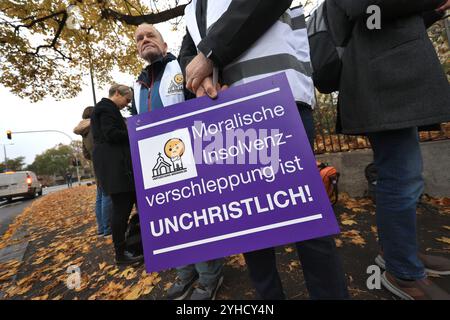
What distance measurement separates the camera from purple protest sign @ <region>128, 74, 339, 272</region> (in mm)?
790

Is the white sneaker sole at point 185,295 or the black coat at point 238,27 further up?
the black coat at point 238,27

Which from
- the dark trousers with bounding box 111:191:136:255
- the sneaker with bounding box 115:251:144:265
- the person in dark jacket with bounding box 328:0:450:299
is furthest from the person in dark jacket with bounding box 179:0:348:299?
the sneaker with bounding box 115:251:144:265

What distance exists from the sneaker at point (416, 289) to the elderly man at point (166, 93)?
1071 millimetres

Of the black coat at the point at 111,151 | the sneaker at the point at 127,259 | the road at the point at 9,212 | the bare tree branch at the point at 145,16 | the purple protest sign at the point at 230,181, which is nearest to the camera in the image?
the purple protest sign at the point at 230,181

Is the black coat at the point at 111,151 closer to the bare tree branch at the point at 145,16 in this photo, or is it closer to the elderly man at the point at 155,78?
the elderly man at the point at 155,78

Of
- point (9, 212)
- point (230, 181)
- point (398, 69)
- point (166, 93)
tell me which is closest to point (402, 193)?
point (398, 69)

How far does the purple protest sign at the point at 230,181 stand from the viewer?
2.59ft

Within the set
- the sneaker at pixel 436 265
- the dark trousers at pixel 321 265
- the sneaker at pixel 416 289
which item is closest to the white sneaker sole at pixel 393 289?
the sneaker at pixel 416 289

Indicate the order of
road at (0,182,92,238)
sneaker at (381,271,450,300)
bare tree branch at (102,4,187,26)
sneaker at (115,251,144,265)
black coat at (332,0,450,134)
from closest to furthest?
black coat at (332,0,450,134) < sneaker at (381,271,450,300) < sneaker at (115,251,144,265) < bare tree branch at (102,4,187,26) < road at (0,182,92,238)

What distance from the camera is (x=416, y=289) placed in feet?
3.94

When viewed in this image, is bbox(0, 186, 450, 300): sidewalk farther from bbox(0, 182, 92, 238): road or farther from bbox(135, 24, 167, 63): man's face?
bbox(0, 182, 92, 238): road

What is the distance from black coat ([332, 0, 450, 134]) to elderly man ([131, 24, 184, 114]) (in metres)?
1.04

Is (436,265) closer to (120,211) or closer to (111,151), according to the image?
(120,211)

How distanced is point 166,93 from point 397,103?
1.33 metres
